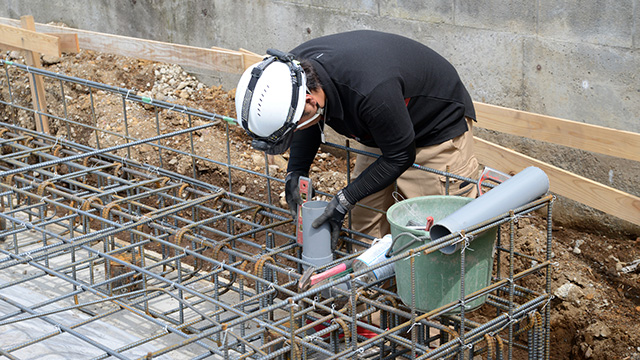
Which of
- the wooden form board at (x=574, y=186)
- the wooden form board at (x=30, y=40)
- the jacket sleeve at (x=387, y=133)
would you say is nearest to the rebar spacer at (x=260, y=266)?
the jacket sleeve at (x=387, y=133)

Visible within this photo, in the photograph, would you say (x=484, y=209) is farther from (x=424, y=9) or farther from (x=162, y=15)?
(x=162, y=15)

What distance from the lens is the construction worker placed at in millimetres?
3750

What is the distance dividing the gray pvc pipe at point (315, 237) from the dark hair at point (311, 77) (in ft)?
2.61

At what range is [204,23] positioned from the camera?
29.3 feet

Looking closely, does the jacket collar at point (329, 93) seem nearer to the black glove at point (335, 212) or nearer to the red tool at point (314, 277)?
the black glove at point (335, 212)

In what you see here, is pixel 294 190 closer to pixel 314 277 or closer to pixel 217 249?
pixel 217 249

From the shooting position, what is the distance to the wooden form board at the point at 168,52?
21.0ft

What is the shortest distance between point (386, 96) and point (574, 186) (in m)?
2.21

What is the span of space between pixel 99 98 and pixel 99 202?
3972mm

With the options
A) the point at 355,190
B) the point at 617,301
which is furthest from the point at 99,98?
the point at 617,301

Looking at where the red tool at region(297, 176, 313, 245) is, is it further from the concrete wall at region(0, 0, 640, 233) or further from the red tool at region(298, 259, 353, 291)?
the concrete wall at region(0, 0, 640, 233)

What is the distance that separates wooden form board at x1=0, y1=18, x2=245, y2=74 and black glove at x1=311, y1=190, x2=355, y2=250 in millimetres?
2464

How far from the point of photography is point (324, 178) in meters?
6.94

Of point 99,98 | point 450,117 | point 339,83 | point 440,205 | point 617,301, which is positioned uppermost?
point 339,83
